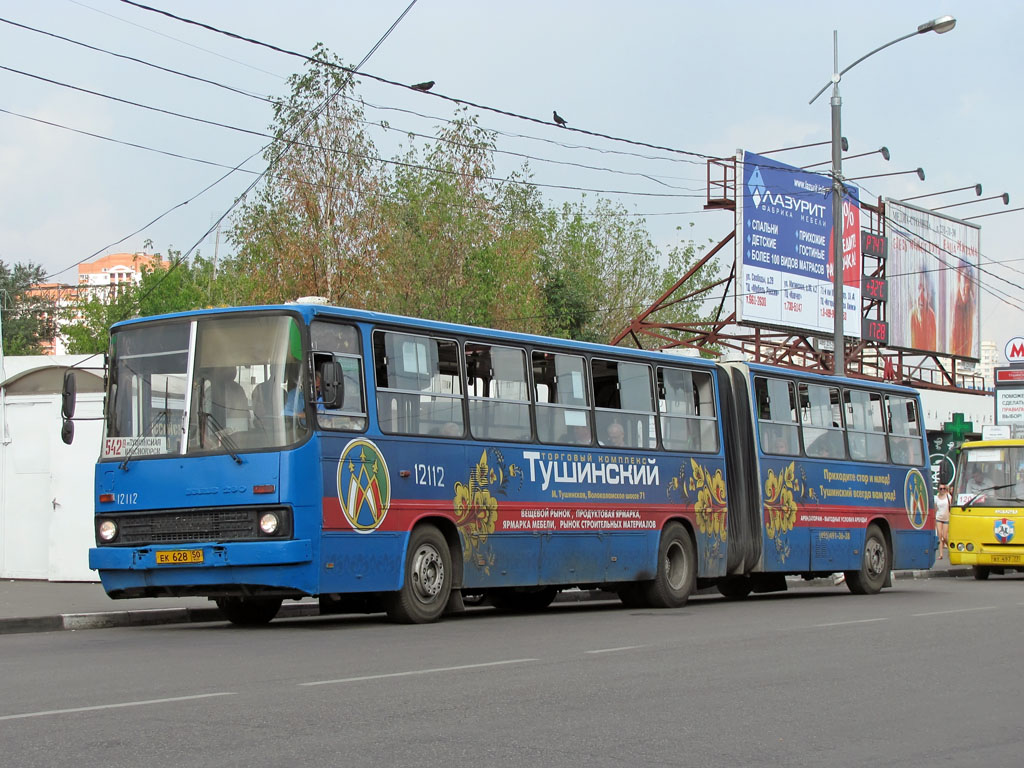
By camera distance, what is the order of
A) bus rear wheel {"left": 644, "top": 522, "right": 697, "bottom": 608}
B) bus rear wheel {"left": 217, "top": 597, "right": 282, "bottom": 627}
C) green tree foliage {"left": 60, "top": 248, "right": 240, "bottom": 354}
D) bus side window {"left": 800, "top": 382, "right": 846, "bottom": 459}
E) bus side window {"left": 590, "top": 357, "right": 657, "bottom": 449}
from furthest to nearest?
green tree foliage {"left": 60, "top": 248, "right": 240, "bottom": 354}
bus side window {"left": 800, "top": 382, "right": 846, "bottom": 459}
bus rear wheel {"left": 644, "top": 522, "right": 697, "bottom": 608}
bus side window {"left": 590, "top": 357, "right": 657, "bottom": 449}
bus rear wheel {"left": 217, "top": 597, "right": 282, "bottom": 627}

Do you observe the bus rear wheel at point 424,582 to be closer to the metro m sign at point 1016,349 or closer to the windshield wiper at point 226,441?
the windshield wiper at point 226,441

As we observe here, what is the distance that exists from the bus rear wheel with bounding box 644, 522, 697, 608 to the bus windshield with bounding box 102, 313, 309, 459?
641cm

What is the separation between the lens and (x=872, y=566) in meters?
22.8

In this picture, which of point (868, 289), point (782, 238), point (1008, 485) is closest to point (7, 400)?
point (1008, 485)

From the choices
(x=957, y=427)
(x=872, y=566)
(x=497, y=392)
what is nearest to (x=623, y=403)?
(x=497, y=392)

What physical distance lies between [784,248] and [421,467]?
90.5 feet

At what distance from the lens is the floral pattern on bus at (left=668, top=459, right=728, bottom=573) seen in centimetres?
1909

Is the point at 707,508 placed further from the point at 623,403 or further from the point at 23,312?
the point at 23,312

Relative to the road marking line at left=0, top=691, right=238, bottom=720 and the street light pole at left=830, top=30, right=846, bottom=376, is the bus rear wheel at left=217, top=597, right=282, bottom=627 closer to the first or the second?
the road marking line at left=0, top=691, right=238, bottom=720

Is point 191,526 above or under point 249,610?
above

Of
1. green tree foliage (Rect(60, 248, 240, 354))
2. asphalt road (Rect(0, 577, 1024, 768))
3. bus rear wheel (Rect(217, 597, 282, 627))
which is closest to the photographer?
asphalt road (Rect(0, 577, 1024, 768))

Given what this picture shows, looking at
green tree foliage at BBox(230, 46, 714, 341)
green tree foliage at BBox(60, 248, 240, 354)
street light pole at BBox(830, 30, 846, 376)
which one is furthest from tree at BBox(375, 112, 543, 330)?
green tree foliage at BBox(60, 248, 240, 354)

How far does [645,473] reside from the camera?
18.3 meters

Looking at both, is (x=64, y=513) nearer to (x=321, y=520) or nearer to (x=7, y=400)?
(x=7, y=400)
